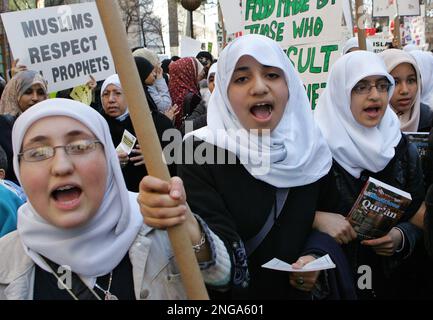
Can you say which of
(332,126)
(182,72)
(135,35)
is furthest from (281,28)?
(135,35)

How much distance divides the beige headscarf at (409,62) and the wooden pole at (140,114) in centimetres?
249

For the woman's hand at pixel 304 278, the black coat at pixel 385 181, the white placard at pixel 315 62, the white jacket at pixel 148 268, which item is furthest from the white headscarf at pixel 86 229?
the white placard at pixel 315 62

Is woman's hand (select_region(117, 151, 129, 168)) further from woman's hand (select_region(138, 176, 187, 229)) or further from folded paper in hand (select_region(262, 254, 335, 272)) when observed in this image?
woman's hand (select_region(138, 176, 187, 229))

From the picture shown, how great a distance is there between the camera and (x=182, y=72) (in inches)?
235

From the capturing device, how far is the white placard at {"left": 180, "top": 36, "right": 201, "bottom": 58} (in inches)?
385

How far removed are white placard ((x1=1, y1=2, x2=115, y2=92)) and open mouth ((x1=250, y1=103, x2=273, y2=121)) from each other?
2.36m

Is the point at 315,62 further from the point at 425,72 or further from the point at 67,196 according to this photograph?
the point at 67,196

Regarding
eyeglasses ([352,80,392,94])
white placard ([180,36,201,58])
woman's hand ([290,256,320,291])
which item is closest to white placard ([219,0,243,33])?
eyeglasses ([352,80,392,94])

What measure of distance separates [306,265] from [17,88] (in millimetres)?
3032

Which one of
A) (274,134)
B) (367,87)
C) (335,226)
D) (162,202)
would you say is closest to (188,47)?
(367,87)

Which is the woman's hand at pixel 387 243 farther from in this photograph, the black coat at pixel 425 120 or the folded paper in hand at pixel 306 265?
the black coat at pixel 425 120

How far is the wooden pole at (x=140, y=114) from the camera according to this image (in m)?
1.11

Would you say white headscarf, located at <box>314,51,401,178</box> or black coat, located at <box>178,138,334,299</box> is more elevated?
white headscarf, located at <box>314,51,401,178</box>
